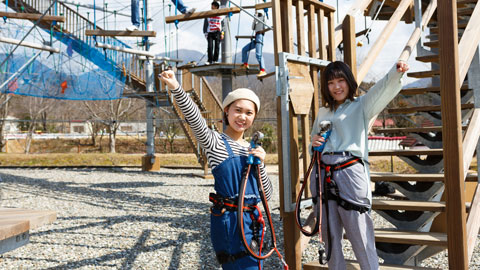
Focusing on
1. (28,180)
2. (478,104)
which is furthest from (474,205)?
(28,180)

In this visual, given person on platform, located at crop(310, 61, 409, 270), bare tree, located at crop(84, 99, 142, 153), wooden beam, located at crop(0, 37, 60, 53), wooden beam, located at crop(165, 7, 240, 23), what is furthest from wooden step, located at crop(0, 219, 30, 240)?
bare tree, located at crop(84, 99, 142, 153)

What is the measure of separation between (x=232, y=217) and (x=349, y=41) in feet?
7.62

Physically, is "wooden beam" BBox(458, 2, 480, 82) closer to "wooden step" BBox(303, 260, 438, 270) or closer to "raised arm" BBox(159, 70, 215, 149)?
"wooden step" BBox(303, 260, 438, 270)

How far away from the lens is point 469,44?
3250mm

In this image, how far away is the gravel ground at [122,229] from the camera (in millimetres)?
4363

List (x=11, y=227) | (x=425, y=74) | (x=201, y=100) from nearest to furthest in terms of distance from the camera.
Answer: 1. (x=11, y=227)
2. (x=425, y=74)
3. (x=201, y=100)

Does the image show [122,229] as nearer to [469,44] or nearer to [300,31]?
[300,31]

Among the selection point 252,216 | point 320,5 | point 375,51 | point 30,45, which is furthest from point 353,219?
point 30,45

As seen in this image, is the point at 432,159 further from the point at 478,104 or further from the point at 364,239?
the point at 364,239

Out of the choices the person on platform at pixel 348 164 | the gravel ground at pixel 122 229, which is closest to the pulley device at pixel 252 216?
the person on platform at pixel 348 164

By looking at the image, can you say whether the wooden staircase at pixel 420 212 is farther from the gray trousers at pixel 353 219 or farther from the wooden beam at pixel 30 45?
the wooden beam at pixel 30 45

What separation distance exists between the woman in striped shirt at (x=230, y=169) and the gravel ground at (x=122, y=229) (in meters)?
2.12

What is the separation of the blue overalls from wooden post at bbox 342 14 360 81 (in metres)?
1.86

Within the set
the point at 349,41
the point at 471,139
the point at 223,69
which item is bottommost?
the point at 471,139
